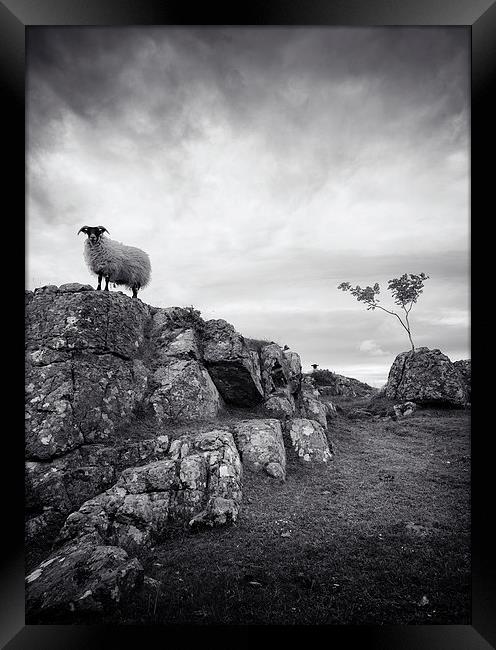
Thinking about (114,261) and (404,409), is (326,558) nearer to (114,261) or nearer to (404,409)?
(114,261)

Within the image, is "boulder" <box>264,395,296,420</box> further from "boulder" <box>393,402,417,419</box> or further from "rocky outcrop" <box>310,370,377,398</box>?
"rocky outcrop" <box>310,370,377,398</box>

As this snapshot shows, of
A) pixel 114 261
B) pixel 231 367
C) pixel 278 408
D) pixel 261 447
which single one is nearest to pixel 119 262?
pixel 114 261

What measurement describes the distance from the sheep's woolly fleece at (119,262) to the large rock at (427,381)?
1776 cm

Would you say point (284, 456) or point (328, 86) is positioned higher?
point (328, 86)

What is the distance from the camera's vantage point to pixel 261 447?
408 inches

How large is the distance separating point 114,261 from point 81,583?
1168 centimetres

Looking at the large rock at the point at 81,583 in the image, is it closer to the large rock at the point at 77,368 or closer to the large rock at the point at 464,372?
the large rock at the point at 77,368

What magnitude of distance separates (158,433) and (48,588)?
4.95 metres

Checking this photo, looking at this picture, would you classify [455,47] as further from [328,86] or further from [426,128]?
[328,86]

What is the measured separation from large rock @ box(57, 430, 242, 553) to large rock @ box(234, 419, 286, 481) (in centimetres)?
95

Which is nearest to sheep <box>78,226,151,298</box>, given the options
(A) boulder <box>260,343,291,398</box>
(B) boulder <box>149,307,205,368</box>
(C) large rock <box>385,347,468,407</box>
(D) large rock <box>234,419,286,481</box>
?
(B) boulder <box>149,307,205,368</box>
